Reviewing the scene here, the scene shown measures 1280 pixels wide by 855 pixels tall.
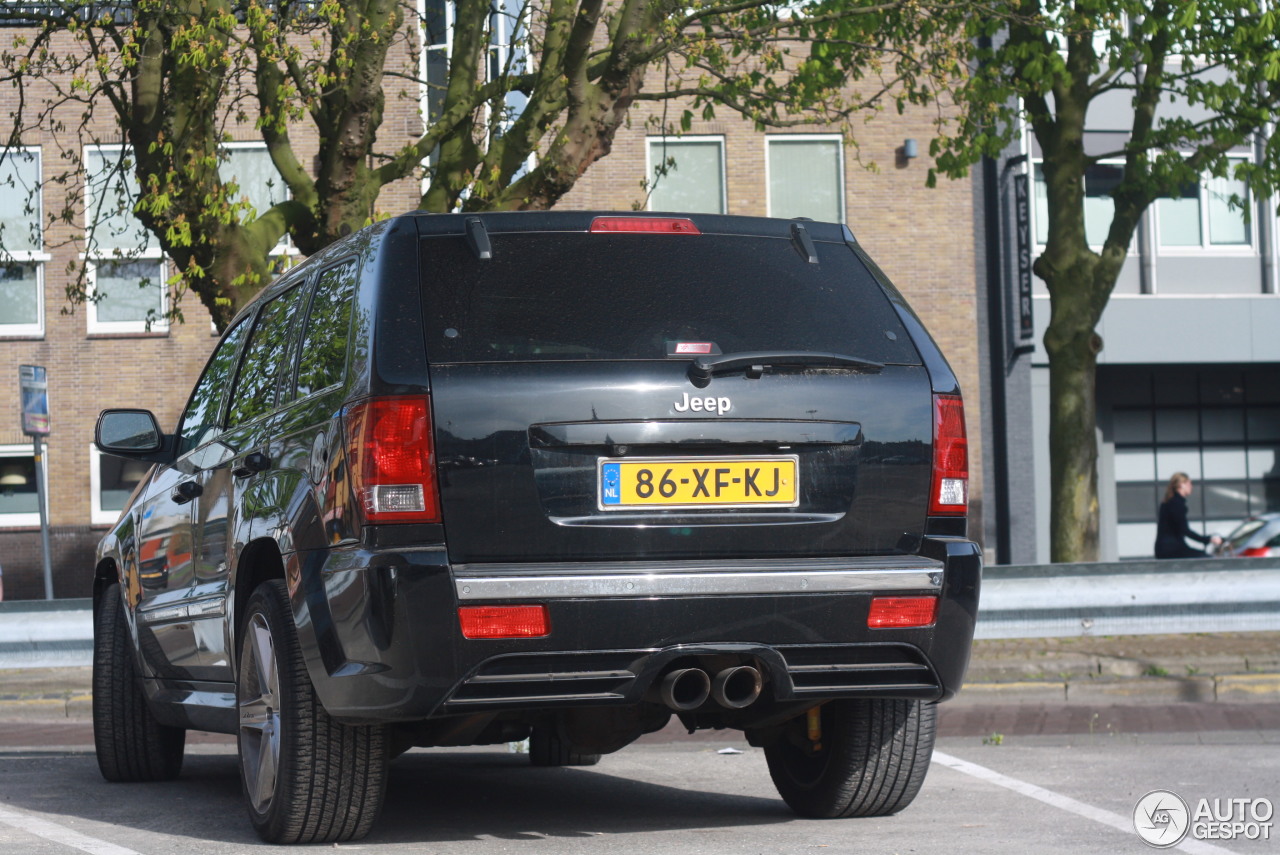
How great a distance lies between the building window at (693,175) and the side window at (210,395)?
18.0m

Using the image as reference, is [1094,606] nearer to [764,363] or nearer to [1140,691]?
[1140,691]

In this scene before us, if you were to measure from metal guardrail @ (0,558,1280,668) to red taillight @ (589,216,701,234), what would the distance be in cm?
615

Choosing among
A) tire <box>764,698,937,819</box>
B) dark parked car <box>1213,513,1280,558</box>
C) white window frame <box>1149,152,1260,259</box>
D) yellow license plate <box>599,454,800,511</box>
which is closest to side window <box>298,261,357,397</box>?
yellow license plate <box>599,454,800,511</box>

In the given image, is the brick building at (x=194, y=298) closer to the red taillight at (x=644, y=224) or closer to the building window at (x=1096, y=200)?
the building window at (x=1096, y=200)

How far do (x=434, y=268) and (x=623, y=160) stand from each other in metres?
20.1

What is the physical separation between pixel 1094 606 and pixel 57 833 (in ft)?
22.9

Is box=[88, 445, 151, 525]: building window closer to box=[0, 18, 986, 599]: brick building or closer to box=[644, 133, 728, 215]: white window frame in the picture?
box=[0, 18, 986, 599]: brick building

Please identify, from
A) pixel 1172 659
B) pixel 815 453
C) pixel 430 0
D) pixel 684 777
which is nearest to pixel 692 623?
pixel 815 453

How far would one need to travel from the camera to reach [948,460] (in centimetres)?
493

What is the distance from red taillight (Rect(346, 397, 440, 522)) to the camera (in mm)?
4484

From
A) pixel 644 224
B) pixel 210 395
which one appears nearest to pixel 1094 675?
pixel 210 395

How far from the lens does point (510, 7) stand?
66.9ft

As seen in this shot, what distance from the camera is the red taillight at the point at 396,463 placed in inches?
177

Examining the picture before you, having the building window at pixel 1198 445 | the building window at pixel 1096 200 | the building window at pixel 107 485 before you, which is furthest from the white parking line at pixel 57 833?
the building window at pixel 1198 445
